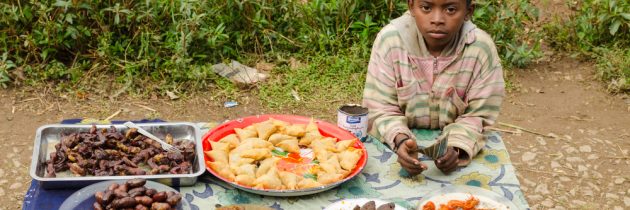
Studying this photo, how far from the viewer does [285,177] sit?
2643 millimetres

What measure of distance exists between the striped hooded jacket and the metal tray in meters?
Answer: 0.79

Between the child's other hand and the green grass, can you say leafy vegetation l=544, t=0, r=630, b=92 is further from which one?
the child's other hand

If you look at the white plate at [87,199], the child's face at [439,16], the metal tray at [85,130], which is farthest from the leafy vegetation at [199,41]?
the white plate at [87,199]

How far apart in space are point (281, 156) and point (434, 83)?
0.74 metres

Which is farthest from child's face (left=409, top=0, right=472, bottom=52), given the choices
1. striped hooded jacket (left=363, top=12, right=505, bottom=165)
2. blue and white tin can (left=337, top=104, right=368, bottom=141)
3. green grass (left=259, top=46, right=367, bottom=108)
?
green grass (left=259, top=46, right=367, bottom=108)

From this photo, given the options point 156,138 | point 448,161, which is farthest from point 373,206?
point 156,138

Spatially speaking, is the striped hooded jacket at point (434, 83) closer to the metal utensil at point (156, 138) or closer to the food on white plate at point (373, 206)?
the food on white plate at point (373, 206)

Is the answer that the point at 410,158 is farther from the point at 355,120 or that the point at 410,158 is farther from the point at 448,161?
the point at 355,120

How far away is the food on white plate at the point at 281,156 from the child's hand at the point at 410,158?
17cm

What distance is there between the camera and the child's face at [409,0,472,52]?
2.88 meters

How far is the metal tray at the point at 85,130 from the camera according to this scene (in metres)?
2.53

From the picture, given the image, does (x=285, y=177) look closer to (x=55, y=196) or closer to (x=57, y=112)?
(x=55, y=196)

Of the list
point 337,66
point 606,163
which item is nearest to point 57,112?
point 337,66

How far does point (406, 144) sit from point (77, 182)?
1212 mm
